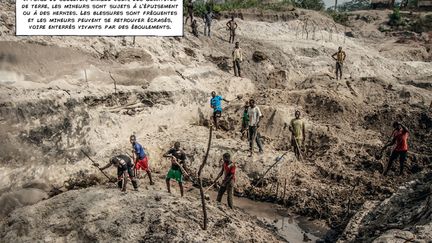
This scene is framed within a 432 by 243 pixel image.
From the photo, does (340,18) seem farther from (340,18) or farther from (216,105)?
(216,105)

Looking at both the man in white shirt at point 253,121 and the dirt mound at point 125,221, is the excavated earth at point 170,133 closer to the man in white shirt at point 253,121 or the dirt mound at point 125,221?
the dirt mound at point 125,221

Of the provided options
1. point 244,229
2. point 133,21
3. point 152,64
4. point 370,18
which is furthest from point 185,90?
point 370,18

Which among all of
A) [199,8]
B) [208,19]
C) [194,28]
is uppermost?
[199,8]

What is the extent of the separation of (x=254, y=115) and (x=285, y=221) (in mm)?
2968

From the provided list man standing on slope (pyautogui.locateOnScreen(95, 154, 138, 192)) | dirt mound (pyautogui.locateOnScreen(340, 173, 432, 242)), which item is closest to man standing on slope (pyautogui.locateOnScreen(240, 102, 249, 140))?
man standing on slope (pyautogui.locateOnScreen(95, 154, 138, 192))

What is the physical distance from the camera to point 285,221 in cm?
998

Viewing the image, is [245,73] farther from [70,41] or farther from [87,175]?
[87,175]

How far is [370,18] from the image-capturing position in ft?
102

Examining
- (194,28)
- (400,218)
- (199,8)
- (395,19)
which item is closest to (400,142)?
(400,218)

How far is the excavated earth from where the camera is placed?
8.34 m

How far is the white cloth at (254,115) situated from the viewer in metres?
11.7

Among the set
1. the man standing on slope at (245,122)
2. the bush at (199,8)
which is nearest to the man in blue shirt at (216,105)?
the man standing on slope at (245,122)

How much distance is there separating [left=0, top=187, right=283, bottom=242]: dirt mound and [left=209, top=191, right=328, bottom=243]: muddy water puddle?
70 cm

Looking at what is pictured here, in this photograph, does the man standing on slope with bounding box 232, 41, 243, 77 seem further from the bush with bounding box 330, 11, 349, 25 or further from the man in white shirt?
the bush with bounding box 330, 11, 349, 25
